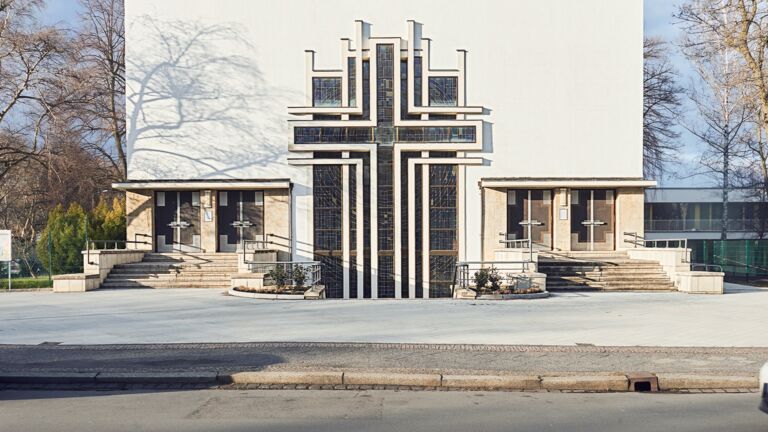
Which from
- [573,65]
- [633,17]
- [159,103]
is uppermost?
[633,17]

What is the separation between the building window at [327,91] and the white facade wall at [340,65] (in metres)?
0.59

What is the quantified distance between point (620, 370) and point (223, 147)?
20.5 metres

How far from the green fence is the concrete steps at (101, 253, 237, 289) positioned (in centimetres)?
2259

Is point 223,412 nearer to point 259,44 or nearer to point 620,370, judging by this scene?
point 620,370

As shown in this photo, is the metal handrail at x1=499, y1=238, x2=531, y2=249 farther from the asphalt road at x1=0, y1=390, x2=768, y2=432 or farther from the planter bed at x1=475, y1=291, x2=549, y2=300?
the asphalt road at x1=0, y1=390, x2=768, y2=432

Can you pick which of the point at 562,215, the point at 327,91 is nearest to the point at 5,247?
the point at 327,91

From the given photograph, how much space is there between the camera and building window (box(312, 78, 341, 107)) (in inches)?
1029

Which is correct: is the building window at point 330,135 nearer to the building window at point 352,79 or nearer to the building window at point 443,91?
the building window at point 352,79

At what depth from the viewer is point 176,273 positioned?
2294 cm

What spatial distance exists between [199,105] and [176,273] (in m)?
7.43

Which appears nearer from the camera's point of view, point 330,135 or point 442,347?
point 442,347

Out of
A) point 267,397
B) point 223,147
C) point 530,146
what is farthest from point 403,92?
point 267,397

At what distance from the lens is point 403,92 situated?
2617cm

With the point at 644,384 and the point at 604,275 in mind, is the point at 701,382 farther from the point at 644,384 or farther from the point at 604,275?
the point at 604,275
